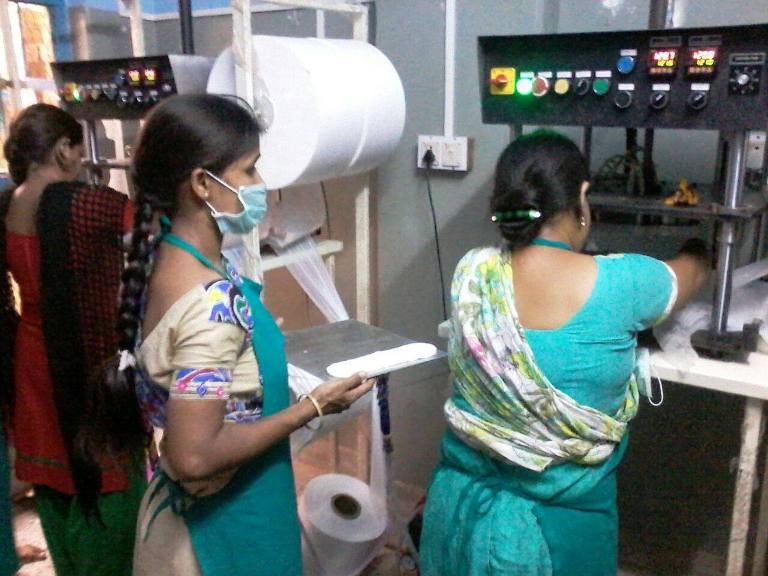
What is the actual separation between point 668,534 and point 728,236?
3.76 feet

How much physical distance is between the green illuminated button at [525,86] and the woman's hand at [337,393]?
0.64m

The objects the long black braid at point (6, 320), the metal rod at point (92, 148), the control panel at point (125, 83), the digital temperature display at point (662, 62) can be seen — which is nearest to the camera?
the digital temperature display at point (662, 62)

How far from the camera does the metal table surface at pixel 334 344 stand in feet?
5.17

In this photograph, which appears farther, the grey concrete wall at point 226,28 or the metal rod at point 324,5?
the grey concrete wall at point 226,28

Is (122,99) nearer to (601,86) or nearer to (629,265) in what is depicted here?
(601,86)

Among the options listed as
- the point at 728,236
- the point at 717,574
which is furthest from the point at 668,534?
the point at 728,236

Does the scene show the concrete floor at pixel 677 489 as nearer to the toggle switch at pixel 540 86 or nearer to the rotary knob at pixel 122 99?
the toggle switch at pixel 540 86

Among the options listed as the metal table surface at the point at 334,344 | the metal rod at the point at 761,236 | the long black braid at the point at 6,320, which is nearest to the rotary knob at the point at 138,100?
the long black braid at the point at 6,320

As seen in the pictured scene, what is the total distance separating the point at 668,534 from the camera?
2100 mm

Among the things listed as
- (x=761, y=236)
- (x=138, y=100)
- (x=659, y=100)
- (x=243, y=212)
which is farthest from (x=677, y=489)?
(x=138, y=100)

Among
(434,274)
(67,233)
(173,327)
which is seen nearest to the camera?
(173,327)

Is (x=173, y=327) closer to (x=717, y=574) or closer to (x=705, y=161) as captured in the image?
(x=705, y=161)

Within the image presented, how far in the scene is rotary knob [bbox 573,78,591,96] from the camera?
1.36 meters

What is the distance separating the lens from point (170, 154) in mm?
1052
